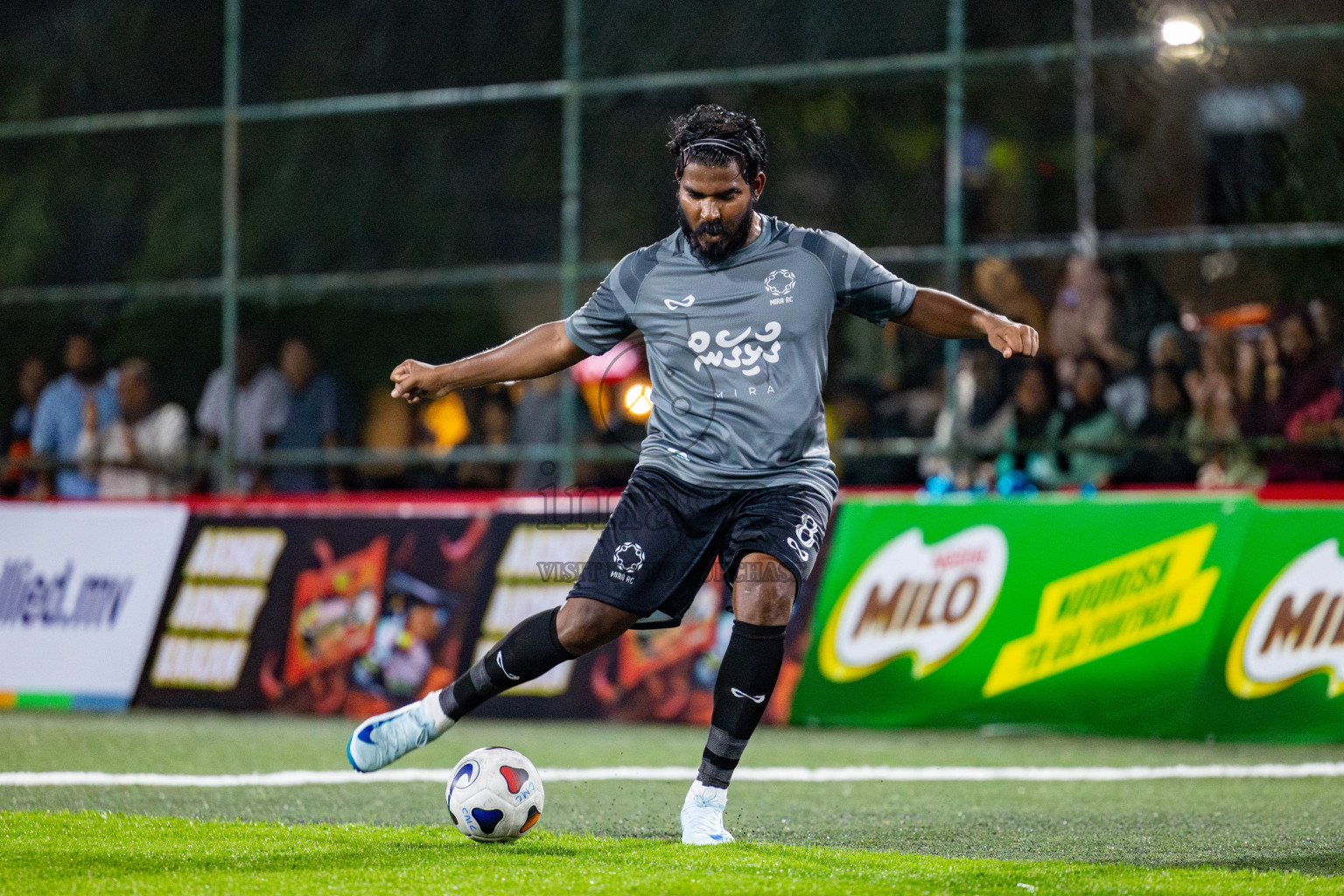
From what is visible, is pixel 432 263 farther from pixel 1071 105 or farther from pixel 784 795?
pixel 784 795

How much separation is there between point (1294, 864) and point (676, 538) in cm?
204

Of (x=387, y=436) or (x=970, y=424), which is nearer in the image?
(x=970, y=424)

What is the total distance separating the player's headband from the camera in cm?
559

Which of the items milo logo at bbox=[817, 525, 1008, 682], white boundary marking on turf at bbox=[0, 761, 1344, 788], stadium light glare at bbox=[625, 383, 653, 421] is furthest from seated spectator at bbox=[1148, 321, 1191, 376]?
white boundary marking on turf at bbox=[0, 761, 1344, 788]

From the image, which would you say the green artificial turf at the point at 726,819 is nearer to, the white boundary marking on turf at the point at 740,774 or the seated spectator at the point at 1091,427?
the white boundary marking on turf at the point at 740,774

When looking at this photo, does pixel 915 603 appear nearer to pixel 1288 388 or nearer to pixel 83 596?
pixel 1288 388

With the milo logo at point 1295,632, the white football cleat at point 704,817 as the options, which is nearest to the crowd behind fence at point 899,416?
the milo logo at point 1295,632

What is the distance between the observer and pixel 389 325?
13.4m

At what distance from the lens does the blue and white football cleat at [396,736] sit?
5.89m

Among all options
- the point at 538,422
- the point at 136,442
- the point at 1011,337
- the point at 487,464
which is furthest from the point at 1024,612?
the point at 136,442

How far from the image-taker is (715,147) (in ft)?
18.3

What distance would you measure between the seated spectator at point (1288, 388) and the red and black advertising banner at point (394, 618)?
2.85m

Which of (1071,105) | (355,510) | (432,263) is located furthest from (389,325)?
(1071,105)

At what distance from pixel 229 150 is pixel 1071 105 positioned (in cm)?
620
